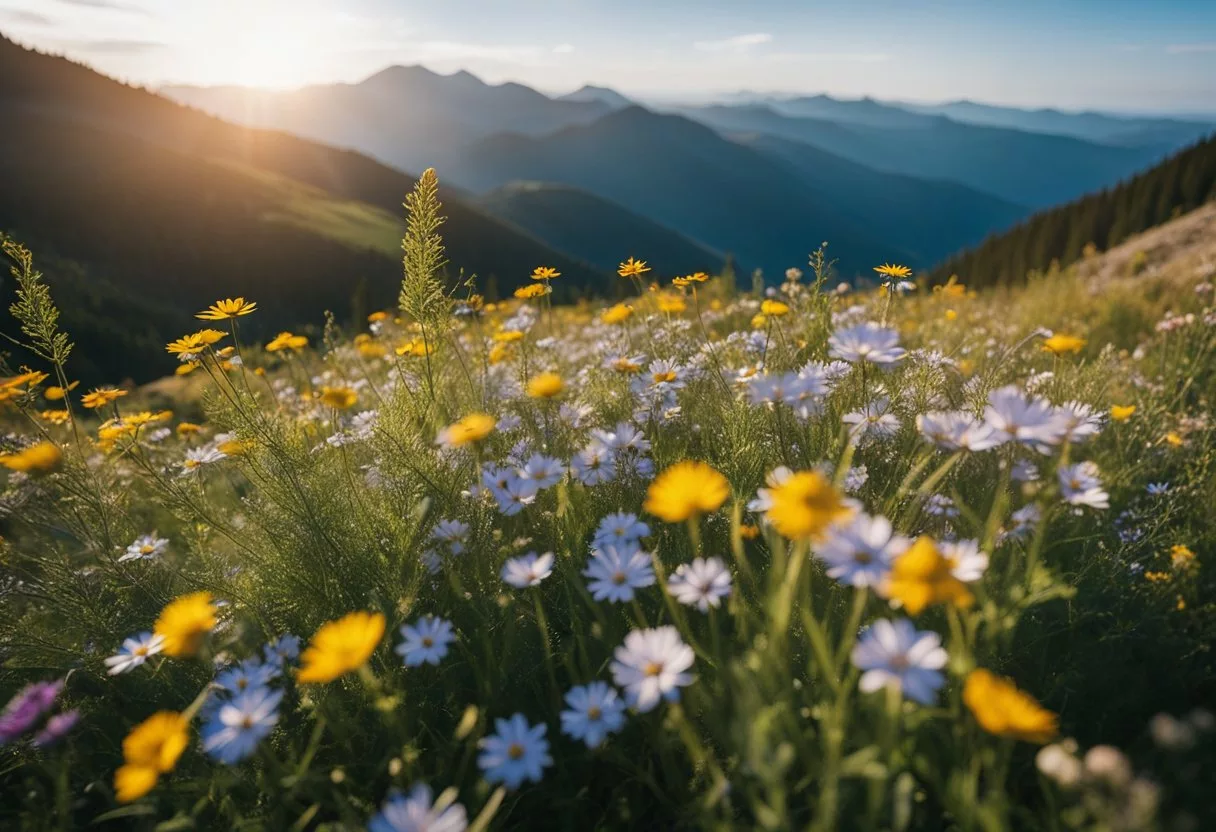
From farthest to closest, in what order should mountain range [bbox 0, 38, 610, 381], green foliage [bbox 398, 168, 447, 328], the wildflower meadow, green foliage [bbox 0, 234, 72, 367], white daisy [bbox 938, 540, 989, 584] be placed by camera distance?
mountain range [bbox 0, 38, 610, 381] < green foliage [bbox 398, 168, 447, 328] < green foliage [bbox 0, 234, 72, 367] < white daisy [bbox 938, 540, 989, 584] < the wildflower meadow

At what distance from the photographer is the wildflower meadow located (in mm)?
1151

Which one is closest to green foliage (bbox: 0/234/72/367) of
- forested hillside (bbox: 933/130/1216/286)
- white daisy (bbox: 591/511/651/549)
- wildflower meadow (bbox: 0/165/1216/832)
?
wildflower meadow (bbox: 0/165/1216/832)

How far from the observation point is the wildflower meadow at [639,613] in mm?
1151

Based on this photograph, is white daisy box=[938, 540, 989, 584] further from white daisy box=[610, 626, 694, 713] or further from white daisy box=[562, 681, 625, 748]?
white daisy box=[562, 681, 625, 748]

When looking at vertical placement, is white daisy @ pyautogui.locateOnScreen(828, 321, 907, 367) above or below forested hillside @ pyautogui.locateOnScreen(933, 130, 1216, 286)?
above

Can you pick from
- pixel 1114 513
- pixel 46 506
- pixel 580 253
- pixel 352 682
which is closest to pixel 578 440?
pixel 352 682

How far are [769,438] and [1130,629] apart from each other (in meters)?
1.19

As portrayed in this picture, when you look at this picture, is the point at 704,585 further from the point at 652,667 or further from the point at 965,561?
the point at 965,561

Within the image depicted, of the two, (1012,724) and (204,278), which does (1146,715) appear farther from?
(204,278)

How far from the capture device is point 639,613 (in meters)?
1.41

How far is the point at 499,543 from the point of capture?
2176 millimetres

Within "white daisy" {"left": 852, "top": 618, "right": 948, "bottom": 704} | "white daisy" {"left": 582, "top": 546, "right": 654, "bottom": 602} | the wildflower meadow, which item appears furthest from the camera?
"white daisy" {"left": 582, "top": 546, "right": 654, "bottom": 602}

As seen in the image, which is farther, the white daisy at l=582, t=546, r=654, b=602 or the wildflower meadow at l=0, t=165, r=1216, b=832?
the white daisy at l=582, t=546, r=654, b=602

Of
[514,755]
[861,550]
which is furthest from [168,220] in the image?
[861,550]
